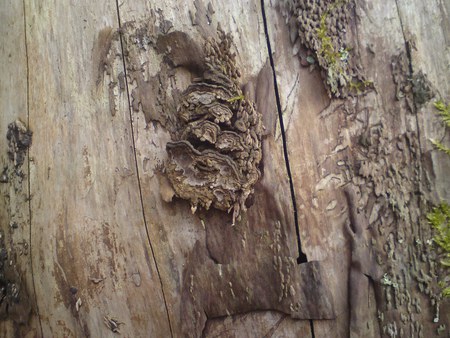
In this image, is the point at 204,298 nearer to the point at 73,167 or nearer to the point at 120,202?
the point at 120,202

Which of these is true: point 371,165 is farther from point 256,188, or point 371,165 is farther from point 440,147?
point 256,188

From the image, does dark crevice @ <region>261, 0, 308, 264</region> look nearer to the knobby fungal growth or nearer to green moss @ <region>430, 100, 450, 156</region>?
the knobby fungal growth

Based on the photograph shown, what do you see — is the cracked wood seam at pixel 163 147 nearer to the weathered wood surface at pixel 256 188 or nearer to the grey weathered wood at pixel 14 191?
the weathered wood surface at pixel 256 188

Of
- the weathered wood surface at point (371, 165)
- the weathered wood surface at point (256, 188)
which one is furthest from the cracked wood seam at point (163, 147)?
the weathered wood surface at point (371, 165)

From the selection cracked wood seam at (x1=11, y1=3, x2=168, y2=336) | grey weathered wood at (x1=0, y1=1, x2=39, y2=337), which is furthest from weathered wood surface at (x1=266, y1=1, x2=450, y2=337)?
grey weathered wood at (x1=0, y1=1, x2=39, y2=337)

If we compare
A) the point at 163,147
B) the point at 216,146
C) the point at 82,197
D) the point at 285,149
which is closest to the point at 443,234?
the point at 285,149

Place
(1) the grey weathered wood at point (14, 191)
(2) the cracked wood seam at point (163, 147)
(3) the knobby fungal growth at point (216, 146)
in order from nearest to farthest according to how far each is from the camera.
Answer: (3) the knobby fungal growth at point (216, 146)
(2) the cracked wood seam at point (163, 147)
(1) the grey weathered wood at point (14, 191)
